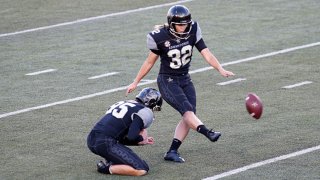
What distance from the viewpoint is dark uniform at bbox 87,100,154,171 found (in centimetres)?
1153

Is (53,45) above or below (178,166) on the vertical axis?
below

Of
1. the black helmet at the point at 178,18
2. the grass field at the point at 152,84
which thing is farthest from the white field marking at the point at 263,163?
the black helmet at the point at 178,18

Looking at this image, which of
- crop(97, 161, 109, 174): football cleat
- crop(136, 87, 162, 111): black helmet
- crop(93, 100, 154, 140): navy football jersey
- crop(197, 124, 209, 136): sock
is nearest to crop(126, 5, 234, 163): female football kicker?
crop(197, 124, 209, 136): sock

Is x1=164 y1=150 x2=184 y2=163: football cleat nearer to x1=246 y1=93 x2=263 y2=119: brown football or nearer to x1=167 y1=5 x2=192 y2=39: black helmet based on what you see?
x1=246 y1=93 x2=263 y2=119: brown football

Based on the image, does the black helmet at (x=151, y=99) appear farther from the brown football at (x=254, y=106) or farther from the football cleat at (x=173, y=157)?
the brown football at (x=254, y=106)

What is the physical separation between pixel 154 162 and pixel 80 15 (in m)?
11.2

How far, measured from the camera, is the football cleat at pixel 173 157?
39.9 ft

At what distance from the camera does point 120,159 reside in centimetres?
1155

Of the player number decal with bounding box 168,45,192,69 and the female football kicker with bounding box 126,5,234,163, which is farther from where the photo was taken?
the player number decal with bounding box 168,45,192,69

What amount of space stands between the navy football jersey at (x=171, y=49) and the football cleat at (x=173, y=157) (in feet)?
3.20

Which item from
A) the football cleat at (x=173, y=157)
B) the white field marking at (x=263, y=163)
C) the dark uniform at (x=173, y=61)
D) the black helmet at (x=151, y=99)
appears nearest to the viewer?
the white field marking at (x=263, y=163)

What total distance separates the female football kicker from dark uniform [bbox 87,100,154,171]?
A: 63 cm

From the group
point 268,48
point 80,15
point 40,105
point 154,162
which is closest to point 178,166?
point 154,162

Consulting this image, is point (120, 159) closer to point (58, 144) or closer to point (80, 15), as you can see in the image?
point (58, 144)
